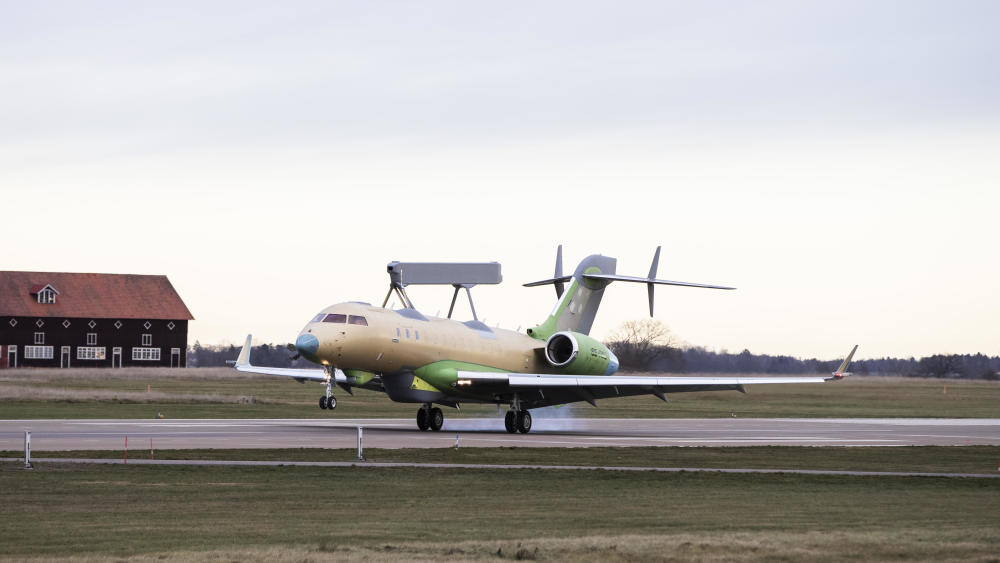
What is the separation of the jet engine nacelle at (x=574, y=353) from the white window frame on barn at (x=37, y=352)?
84.6 m

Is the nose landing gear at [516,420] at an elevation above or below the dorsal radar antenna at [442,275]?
below

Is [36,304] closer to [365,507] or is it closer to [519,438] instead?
[519,438]

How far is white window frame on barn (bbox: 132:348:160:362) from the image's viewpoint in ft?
422

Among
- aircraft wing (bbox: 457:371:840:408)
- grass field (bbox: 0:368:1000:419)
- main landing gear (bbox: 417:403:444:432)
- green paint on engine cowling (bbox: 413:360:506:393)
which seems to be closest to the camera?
green paint on engine cowling (bbox: 413:360:506:393)

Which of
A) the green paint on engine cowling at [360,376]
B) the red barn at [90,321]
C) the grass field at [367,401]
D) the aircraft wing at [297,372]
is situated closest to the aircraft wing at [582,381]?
the green paint on engine cowling at [360,376]

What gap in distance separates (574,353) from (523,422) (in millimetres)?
4308

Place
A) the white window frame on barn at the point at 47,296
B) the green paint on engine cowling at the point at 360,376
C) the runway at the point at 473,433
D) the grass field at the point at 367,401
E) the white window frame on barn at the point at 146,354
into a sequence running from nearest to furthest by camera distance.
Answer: the runway at the point at 473,433
the green paint on engine cowling at the point at 360,376
the grass field at the point at 367,401
the white window frame on barn at the point at 47,296
the white window frame on barn at the point at 146,354

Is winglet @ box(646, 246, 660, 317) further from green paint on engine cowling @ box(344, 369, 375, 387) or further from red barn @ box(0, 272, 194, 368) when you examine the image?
red barn @ box(0, 272, 194, 368)

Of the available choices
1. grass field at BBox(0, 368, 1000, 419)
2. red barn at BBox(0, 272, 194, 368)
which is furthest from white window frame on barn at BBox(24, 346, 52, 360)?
grass field at BBox(0, 368, 1000, 419)

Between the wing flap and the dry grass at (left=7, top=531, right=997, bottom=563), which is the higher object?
the wing flap

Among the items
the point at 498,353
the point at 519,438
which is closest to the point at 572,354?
the point at 498,353

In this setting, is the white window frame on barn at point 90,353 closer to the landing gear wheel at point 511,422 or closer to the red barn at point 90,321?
the red barn at point 90,321

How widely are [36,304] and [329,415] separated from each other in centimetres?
7516

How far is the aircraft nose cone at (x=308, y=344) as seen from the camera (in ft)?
137
